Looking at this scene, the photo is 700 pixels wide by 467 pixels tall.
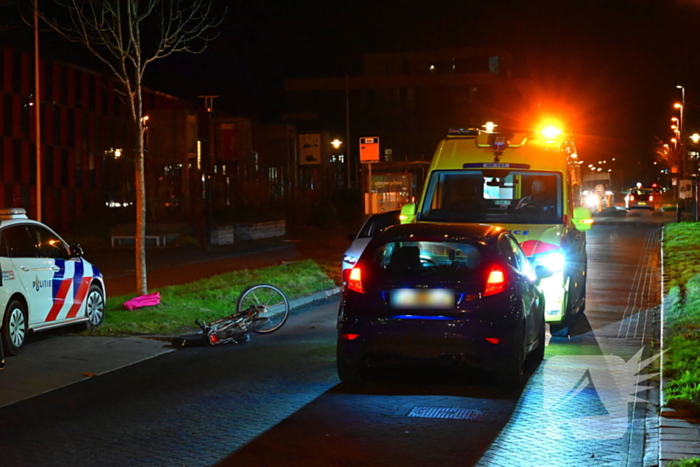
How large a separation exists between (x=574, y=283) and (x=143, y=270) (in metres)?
6.67

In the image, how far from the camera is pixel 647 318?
13.6 meters

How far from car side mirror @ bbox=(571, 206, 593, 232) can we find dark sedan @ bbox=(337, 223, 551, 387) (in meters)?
4.50

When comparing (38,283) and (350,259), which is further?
(350,259)

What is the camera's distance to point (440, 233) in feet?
27.9

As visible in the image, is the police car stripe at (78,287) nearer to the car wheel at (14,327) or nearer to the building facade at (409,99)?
the car wheel at (14,327)

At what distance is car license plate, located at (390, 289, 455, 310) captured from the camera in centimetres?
803

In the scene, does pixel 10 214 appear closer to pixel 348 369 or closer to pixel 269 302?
pixel 269 302

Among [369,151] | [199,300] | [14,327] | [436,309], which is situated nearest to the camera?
[436,309]

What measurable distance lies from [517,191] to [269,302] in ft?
13.0

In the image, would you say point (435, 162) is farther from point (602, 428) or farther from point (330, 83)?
point (330, 83)

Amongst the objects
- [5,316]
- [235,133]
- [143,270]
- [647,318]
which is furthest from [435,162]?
[235,133]

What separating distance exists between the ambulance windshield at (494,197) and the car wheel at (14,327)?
536cm

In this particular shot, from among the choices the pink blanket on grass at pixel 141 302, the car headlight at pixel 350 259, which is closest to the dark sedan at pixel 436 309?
the pink blanket on grass at pixel 141 302

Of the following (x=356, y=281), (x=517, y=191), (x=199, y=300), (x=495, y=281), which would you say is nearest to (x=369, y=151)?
(x=199, y=300)
